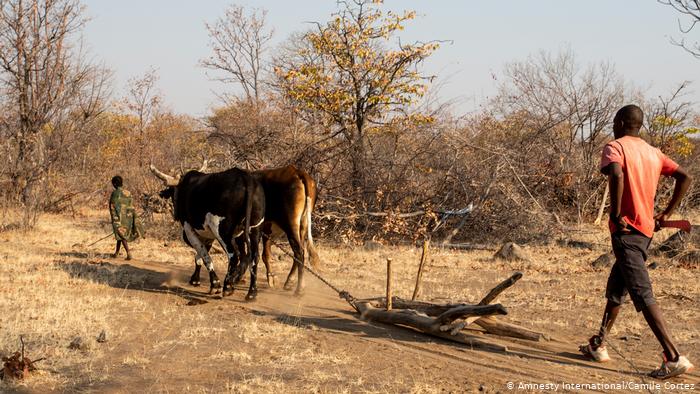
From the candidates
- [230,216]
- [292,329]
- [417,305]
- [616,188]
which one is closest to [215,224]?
[230,216]

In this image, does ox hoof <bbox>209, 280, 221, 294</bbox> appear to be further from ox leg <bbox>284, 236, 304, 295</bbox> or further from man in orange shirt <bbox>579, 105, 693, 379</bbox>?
man in orange shirt <bbox>579, 105, 693, 379</bbox>

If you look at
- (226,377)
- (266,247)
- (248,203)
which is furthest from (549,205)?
(226,377)

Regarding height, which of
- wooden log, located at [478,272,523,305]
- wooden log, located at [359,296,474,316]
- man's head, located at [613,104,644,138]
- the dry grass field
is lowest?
the dry grass field

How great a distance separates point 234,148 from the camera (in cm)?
1556

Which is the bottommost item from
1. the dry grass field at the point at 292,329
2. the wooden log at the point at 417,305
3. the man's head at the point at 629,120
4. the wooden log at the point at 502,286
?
the dry grass field at the point at 292,329

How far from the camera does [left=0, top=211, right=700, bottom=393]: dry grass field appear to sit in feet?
18.0


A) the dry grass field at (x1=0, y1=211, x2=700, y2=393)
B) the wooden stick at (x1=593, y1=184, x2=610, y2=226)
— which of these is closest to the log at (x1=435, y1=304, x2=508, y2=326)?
the dry grass field at (x1=0, y1=211, x2=700, y2=393)

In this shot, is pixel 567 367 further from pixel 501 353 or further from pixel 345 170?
pixel 345 170

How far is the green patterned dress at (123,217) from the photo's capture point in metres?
11.6

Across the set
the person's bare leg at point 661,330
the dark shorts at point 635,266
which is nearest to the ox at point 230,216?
the dark shorts at point 635,266

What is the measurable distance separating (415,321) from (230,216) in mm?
3270

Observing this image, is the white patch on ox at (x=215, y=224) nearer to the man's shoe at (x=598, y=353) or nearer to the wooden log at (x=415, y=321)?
the wooden log at (x=415, y=321)

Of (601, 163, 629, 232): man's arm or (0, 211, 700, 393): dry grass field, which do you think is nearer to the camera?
(601, 163, 629, 232): man's arm

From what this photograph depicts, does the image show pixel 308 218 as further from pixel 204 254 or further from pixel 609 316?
pixel 609 316
